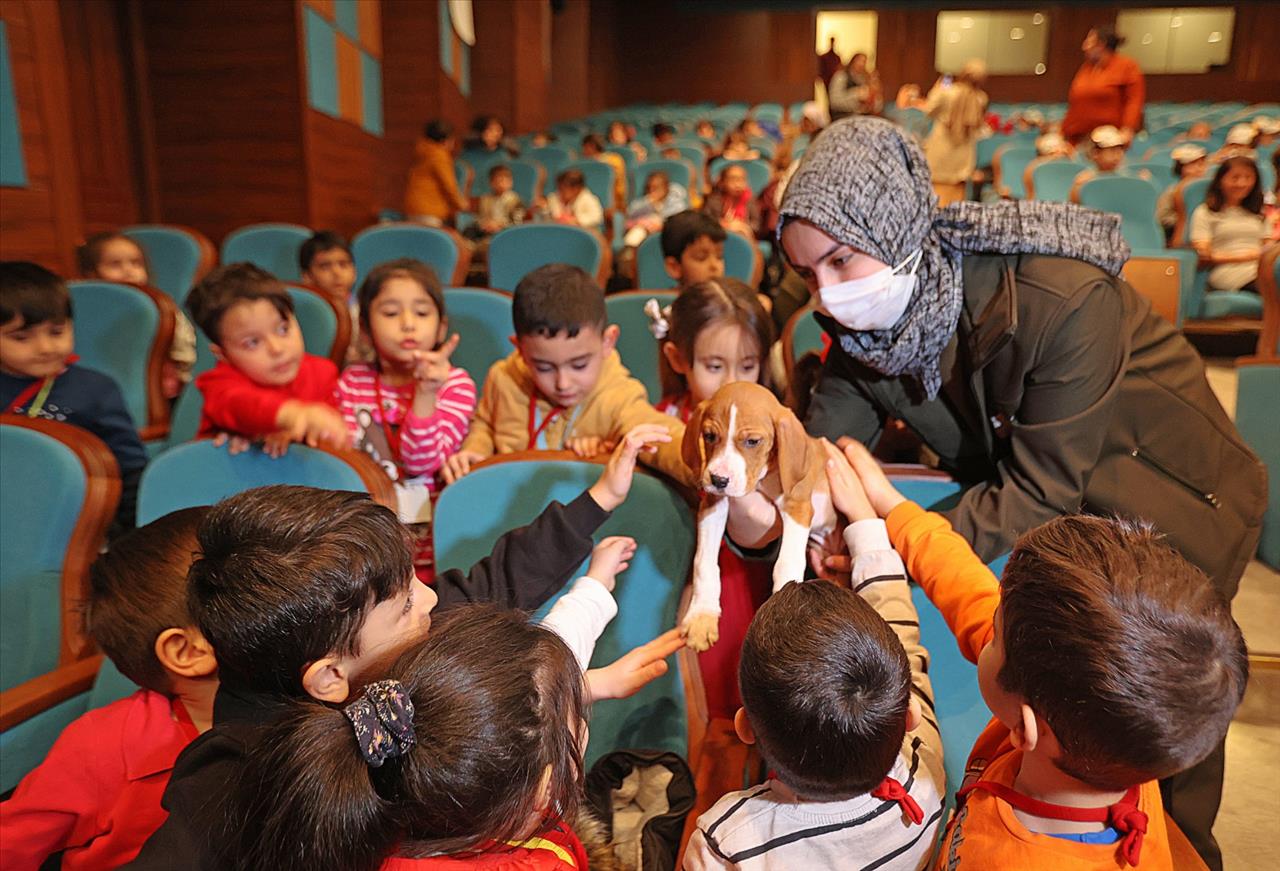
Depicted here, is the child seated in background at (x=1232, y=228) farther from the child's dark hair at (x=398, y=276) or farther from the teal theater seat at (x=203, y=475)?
the teal theater seat at (x=203, y=475)

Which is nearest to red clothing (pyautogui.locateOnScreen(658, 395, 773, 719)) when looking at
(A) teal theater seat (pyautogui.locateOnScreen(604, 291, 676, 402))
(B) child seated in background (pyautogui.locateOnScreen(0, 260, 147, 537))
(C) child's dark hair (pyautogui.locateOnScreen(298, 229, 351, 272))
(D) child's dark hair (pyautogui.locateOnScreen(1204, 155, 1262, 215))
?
(A) teal theater seat (pyautogui.locateOnScreen(604, 291, 676, 402))

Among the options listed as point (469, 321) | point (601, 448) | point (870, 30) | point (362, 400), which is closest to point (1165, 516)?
point (601, 448)

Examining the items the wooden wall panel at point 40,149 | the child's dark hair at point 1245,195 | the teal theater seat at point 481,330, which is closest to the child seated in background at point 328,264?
the teal theater seat at point 481,330

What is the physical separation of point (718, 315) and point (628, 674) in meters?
0.76

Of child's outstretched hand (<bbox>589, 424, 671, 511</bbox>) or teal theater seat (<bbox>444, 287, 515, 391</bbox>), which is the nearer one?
child's outstretched hand (<bbox>589, 424, 671, 511</bbox>)

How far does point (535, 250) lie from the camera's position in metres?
3.87

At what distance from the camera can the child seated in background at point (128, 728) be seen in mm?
1064

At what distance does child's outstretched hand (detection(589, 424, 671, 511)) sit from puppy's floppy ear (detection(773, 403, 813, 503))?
0.62 feet

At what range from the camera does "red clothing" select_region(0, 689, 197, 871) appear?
1.06m

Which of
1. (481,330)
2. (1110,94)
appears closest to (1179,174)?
(1110,94)

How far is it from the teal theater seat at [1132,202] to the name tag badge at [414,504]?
15.4ft

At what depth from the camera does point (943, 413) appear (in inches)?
55.5

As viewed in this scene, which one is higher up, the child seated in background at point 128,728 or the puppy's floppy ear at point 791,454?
the puppy's floppy ear at point 791,454

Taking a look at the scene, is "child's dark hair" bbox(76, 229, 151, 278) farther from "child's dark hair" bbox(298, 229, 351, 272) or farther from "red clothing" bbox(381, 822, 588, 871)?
"red clothing" bbox(381, 822, 588, 871)
